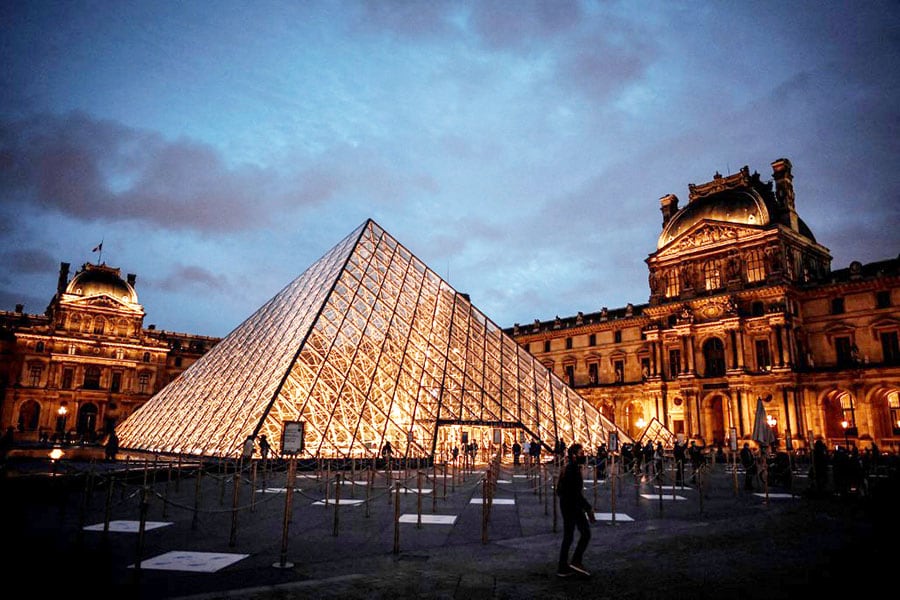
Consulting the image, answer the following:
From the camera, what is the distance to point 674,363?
129ft

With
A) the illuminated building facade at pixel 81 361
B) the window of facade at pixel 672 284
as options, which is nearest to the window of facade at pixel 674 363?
the window of facade at pixel 672 284

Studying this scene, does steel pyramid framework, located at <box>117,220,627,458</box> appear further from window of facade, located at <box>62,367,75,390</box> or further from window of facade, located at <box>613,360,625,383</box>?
window of facade, located at <box>62,367,75,390</box>

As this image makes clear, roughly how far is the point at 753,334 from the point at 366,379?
27.8 metres

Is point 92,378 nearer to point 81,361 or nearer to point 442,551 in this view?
point 81,361

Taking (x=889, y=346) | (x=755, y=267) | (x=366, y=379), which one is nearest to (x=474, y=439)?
(x=366, y=379)

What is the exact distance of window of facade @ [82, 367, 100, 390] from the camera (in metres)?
51.1

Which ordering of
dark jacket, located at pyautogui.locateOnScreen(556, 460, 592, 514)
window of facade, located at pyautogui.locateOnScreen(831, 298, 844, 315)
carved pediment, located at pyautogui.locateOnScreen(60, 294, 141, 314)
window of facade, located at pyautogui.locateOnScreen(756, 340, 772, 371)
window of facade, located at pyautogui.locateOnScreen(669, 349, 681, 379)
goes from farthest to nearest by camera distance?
carved pediment, located at pyautogui.locateOnScreen(60, 294, 141, 314) → window of facade, located at pyautogui.locateOnScreen(669, 349, 681, 379) → window of facade, located at pyautogui.locateOnScreen(756, 340, 772, 371) → window of facade, located at pyautogui.locateOnScreen(831, 298, 844, 315) → dark jacket, located at pyautogui.locateOnScreen(556, 460, 592, 514)

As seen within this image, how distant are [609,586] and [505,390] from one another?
17.1 metres

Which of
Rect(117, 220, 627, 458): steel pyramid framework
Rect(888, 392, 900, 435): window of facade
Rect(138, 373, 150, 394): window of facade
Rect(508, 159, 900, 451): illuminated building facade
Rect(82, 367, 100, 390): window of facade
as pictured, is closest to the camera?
Rect(117, 220, 627, 458): steel pyramid framework

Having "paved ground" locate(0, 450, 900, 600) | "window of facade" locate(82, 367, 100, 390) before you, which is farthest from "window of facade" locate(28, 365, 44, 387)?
"paved ground" locate(0, 450, 900, 600)

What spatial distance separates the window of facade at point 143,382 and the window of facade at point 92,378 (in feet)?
11.1

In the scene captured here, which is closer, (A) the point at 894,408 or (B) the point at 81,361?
(A) the point at 894,408

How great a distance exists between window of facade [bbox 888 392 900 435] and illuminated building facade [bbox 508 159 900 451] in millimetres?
57

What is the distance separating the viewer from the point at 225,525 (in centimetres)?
773
